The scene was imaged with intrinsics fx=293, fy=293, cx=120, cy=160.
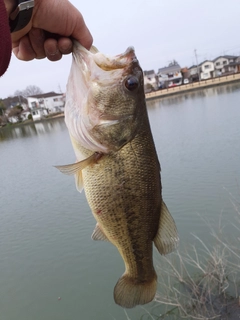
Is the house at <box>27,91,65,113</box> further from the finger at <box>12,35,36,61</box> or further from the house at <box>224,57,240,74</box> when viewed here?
the finger at <box>12,35,36,61</box>

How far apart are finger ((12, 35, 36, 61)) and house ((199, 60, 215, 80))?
56769mm

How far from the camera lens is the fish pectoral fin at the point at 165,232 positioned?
1.59 metres

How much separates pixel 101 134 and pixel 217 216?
579 cm

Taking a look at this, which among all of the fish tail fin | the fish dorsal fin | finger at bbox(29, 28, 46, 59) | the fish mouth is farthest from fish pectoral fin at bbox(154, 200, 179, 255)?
finger at bbox(29, 28, 46, 59)

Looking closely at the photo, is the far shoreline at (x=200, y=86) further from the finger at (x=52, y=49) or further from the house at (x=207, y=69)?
the finger at (x=52, y=49)

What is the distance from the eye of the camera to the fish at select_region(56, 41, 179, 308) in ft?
4.80

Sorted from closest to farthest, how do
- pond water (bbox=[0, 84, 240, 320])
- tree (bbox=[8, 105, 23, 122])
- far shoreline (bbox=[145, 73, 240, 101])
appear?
pond water (bbox=[0, 84, 240, 320]) < far shoreline (bbox=[145, 73, 240, 101]) < tree (bbox=[8, 105, 23, 122])

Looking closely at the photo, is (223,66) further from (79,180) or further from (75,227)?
(79,180)

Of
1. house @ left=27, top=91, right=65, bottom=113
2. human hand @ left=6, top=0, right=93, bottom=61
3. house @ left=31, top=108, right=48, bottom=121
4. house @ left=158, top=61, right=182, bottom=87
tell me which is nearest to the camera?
human hand @ left=6, top=0, right=93, bottom=61

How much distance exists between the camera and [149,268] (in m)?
1.65

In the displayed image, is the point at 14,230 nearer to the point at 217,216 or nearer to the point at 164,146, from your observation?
the point at 217,216

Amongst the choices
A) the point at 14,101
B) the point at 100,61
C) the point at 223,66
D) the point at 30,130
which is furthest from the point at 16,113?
the point at 100,61

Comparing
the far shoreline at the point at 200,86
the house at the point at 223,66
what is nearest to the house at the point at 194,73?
the house at the point at 223,66

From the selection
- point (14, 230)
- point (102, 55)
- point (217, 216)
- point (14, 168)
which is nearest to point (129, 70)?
point (102, 55)
